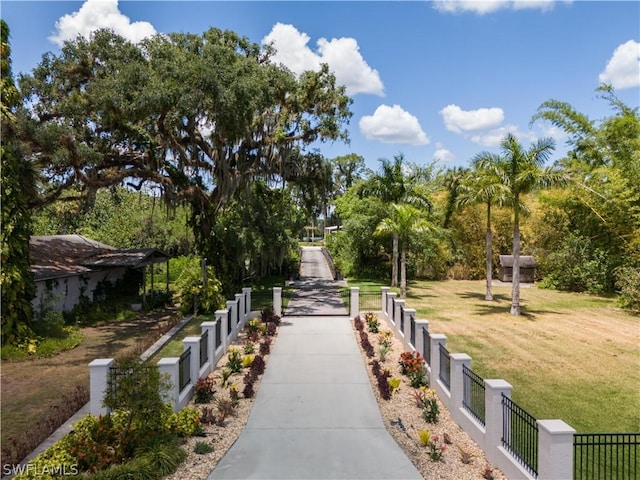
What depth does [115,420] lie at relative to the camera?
770 cm

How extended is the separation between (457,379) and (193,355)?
559cm

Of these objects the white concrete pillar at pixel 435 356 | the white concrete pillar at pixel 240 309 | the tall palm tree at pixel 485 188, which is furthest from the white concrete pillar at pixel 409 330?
the tall palm tree at pixel 485 188

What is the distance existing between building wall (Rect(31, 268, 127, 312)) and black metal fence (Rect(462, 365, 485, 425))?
15314mm

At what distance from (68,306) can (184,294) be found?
4.83 metres

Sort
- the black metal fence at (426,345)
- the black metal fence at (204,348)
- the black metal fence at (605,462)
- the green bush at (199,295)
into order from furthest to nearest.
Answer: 1. the green bush at (199,295)
2. the black metal fence at (426,345)
3. the black metal fence at (204,348)
4. the black metal fence at (605,462)

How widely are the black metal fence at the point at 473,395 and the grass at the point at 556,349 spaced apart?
1623mm

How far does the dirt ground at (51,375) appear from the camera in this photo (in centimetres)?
897

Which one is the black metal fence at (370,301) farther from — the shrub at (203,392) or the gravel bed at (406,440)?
the shrub at (203,392)

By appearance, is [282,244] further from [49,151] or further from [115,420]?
[115,420]

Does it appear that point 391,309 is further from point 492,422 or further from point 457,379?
point 492,422

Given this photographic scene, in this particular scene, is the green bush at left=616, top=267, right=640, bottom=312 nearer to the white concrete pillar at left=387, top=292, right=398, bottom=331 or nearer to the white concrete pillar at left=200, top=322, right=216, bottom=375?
→ the white concrete pillar at left=387, top=292, right=398, bottom=331

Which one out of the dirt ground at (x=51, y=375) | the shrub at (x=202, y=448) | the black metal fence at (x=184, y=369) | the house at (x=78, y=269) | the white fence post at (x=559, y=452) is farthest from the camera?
the house at (x=78, y=269)

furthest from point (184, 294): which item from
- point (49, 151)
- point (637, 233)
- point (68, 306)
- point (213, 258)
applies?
point (637, 233)

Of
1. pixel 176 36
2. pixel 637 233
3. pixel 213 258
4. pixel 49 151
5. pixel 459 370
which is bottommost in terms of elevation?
pixel 459 370
